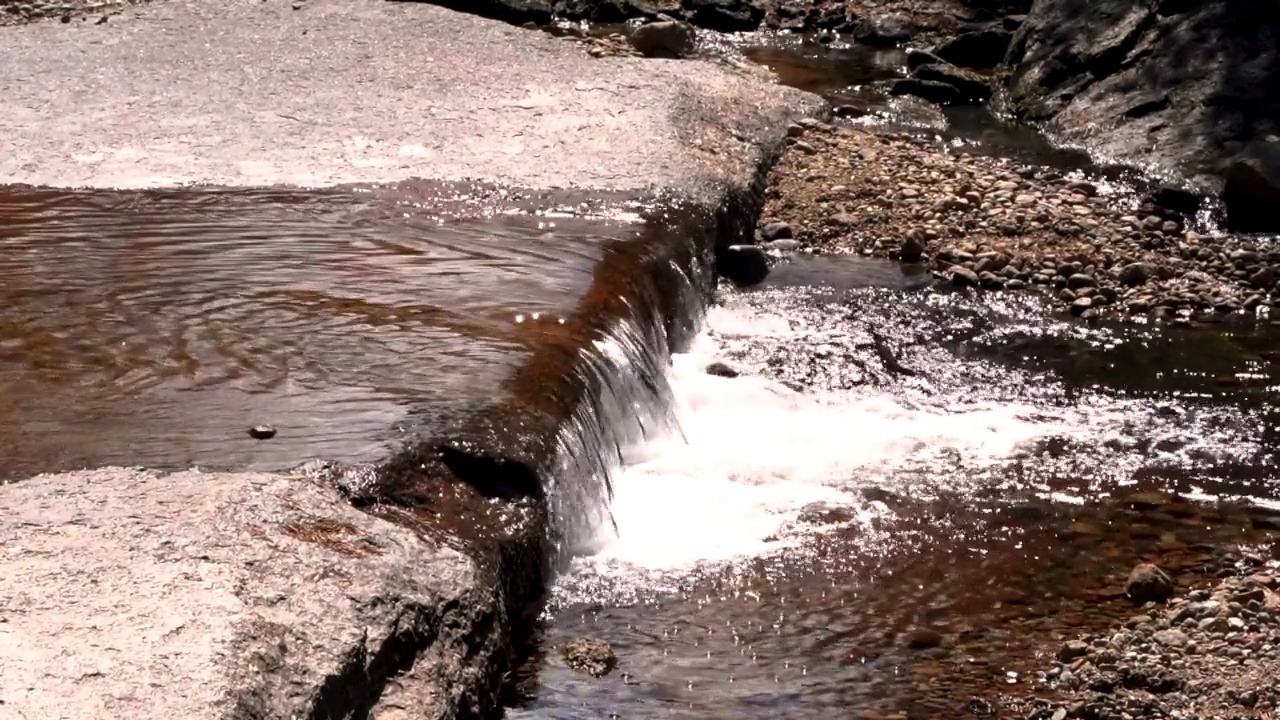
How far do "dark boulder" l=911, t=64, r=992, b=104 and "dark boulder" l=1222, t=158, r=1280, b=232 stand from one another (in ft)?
12.2

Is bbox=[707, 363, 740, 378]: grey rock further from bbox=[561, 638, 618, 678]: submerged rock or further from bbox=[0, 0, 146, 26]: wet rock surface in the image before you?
bbox=[0, 0, 146, 26]: wet rock surface

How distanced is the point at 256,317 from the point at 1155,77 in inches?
342

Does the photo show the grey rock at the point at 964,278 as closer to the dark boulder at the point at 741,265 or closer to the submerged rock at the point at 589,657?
the dark boulder at the point at 741,265

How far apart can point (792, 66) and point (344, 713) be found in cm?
1215

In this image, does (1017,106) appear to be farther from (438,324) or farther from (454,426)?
(454,426)

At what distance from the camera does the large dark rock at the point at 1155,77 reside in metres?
12.4

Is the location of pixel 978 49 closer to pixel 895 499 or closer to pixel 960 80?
pixel 960 80

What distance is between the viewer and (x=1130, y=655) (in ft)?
18.9

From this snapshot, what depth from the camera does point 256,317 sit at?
24.2 feet

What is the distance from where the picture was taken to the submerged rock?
18.7 feet

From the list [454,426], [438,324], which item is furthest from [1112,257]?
[454,426]

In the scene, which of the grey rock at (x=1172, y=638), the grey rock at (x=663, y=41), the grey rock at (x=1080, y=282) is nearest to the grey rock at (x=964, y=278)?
the grey rock at (x=1080, y=282)

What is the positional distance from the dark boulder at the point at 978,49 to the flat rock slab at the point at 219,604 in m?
11.5

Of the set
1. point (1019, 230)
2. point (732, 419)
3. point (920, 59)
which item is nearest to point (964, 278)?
point (1019, 230)
